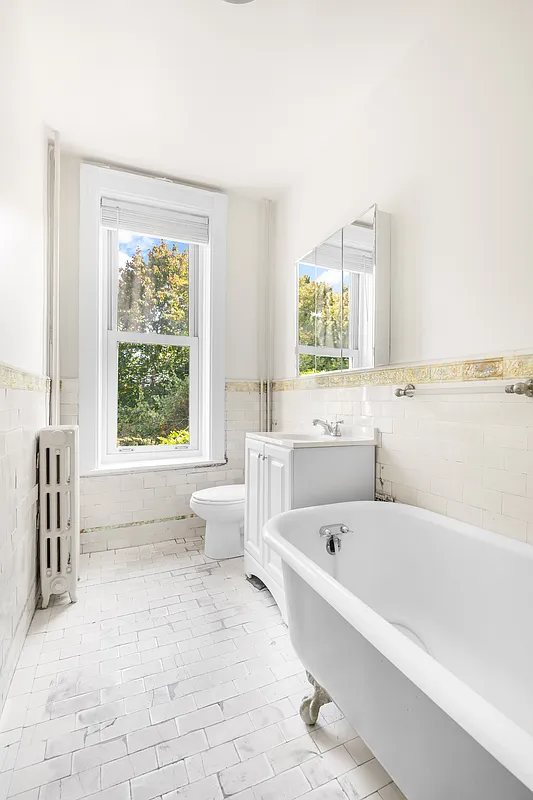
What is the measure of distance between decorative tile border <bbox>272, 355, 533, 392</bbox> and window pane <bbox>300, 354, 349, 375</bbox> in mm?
41

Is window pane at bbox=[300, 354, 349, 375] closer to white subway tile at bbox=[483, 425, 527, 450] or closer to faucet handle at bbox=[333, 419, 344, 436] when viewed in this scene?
faucet handle at bbox=[333, 419, 344, 436]

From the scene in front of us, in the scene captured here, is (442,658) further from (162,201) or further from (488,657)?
(162,201)

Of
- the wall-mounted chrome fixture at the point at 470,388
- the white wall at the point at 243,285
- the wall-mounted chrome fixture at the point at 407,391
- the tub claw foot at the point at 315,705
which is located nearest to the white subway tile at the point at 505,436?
the wall-mounted chrome fixture at the point at 470,388

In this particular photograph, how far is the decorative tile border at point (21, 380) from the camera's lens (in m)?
1.47

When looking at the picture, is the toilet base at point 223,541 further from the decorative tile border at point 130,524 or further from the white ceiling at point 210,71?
the white ceiling at point 210,71

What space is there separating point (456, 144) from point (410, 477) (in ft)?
4.82

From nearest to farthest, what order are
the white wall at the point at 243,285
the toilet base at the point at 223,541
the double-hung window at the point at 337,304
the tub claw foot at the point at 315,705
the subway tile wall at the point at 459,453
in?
the tub claw foot at the point at 315,705, the subway tile wall at the point at 459,453, the double-hung window at the point at 337,304, the toilet base at the point at 223,541, the white wall at the point at 243,285

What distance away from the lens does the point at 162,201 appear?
3.03 m

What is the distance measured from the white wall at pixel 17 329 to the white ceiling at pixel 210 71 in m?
0.24

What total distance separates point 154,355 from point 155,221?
100 centimetres

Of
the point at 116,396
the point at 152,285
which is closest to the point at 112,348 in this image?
the point at 116,396

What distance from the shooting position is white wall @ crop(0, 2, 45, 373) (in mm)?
1537

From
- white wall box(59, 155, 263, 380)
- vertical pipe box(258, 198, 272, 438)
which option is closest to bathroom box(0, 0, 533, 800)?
white wall box(59, 155, 263, 380)

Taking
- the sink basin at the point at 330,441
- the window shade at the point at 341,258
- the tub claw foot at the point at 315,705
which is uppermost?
the window shade at the point at 341,258
